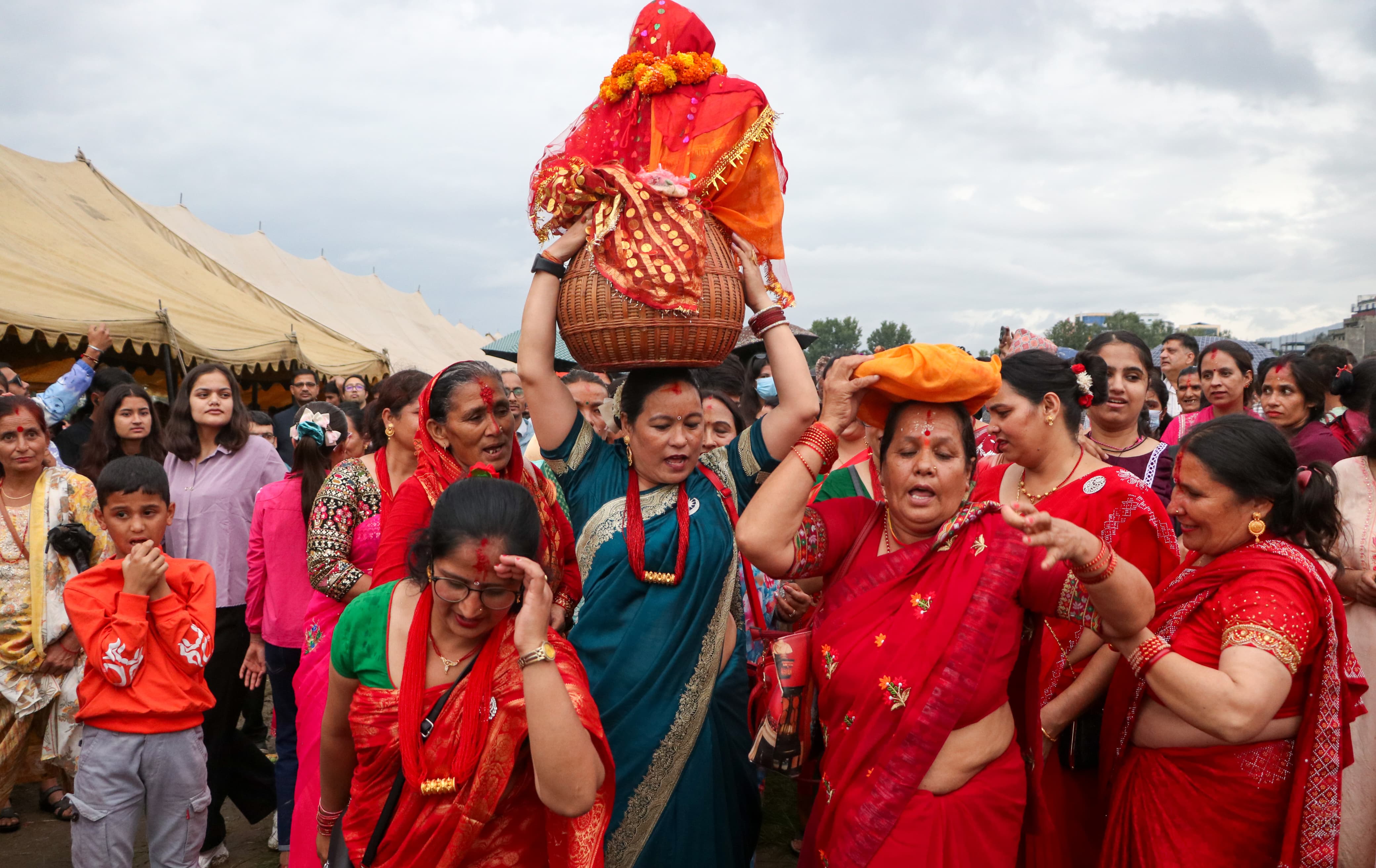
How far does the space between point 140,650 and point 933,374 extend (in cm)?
330

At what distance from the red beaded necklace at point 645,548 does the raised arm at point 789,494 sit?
306mm

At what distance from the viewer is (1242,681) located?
88.9 inches

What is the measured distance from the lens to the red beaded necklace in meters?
2.80

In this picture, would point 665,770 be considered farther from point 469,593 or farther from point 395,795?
point 469,593

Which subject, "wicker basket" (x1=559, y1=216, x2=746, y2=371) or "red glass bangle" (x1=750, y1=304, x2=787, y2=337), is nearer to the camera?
"wicker basket" (x1=559, y1=216, x2=746, y2=371)

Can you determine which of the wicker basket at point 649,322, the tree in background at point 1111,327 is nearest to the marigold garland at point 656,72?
the wicker basket at point 649,322

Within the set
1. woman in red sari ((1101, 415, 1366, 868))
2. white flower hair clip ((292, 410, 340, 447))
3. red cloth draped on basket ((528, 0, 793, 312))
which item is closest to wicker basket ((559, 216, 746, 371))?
red cloth draped on basket ((528, 0, 793, 312))

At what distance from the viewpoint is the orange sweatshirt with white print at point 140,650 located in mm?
3633

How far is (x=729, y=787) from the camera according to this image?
291cm

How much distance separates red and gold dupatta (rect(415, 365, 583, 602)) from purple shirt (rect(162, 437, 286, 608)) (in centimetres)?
253

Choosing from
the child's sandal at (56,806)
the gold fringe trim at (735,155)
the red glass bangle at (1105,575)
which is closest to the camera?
the red glass bangle at (1105,575)

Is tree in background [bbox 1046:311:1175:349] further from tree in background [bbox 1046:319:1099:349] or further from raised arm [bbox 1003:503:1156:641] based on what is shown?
raised arm [bbox 1003:503:1156:641]

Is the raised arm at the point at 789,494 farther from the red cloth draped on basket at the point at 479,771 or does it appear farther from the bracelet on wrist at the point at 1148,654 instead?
the bracelet on wrist at the point at 1148,654

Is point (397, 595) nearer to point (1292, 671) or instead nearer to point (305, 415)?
point (1292, 671)
